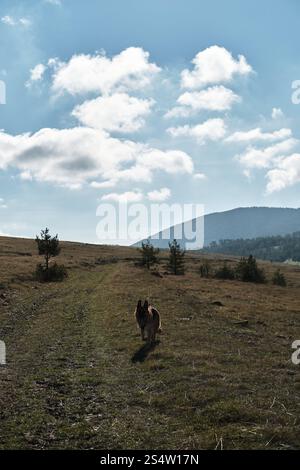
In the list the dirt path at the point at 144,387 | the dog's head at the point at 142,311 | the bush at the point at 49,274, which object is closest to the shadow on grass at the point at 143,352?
the dirt path at the point at 144,387

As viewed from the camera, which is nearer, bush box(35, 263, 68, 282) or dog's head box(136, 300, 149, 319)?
dog's head box(136, 300, 149, 319)

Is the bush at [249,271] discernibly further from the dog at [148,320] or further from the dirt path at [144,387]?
the dog at [148,320]

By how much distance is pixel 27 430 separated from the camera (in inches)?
419

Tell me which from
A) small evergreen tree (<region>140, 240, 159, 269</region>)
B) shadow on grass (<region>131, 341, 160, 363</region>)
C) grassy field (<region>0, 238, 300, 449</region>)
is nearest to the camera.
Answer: grassy field (<region>0, 238, 300, 449</region>)

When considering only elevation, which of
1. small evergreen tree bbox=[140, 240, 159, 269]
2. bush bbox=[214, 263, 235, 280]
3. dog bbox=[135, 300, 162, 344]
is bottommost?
bush bbox=[214, 263, 235, 280]

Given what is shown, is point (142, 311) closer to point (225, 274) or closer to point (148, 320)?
point (148, 320)

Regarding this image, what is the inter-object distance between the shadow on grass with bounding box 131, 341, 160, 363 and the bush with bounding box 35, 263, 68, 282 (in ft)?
136

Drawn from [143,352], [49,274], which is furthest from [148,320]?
[49,274]

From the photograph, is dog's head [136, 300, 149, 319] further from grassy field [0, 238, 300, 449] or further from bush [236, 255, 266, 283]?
bush [236, 255, 266, 283]

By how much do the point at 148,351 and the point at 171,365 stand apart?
9.15 ft

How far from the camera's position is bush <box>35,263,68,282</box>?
197 feet

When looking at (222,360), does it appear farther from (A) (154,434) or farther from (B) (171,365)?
(A) (154,434)

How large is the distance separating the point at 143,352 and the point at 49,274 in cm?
4394

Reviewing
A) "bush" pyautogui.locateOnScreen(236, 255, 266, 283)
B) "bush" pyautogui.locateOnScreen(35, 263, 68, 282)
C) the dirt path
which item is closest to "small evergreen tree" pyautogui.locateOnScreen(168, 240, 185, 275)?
"bush" pyautogui.locateOnScreen(236, 255, 266, 283)
